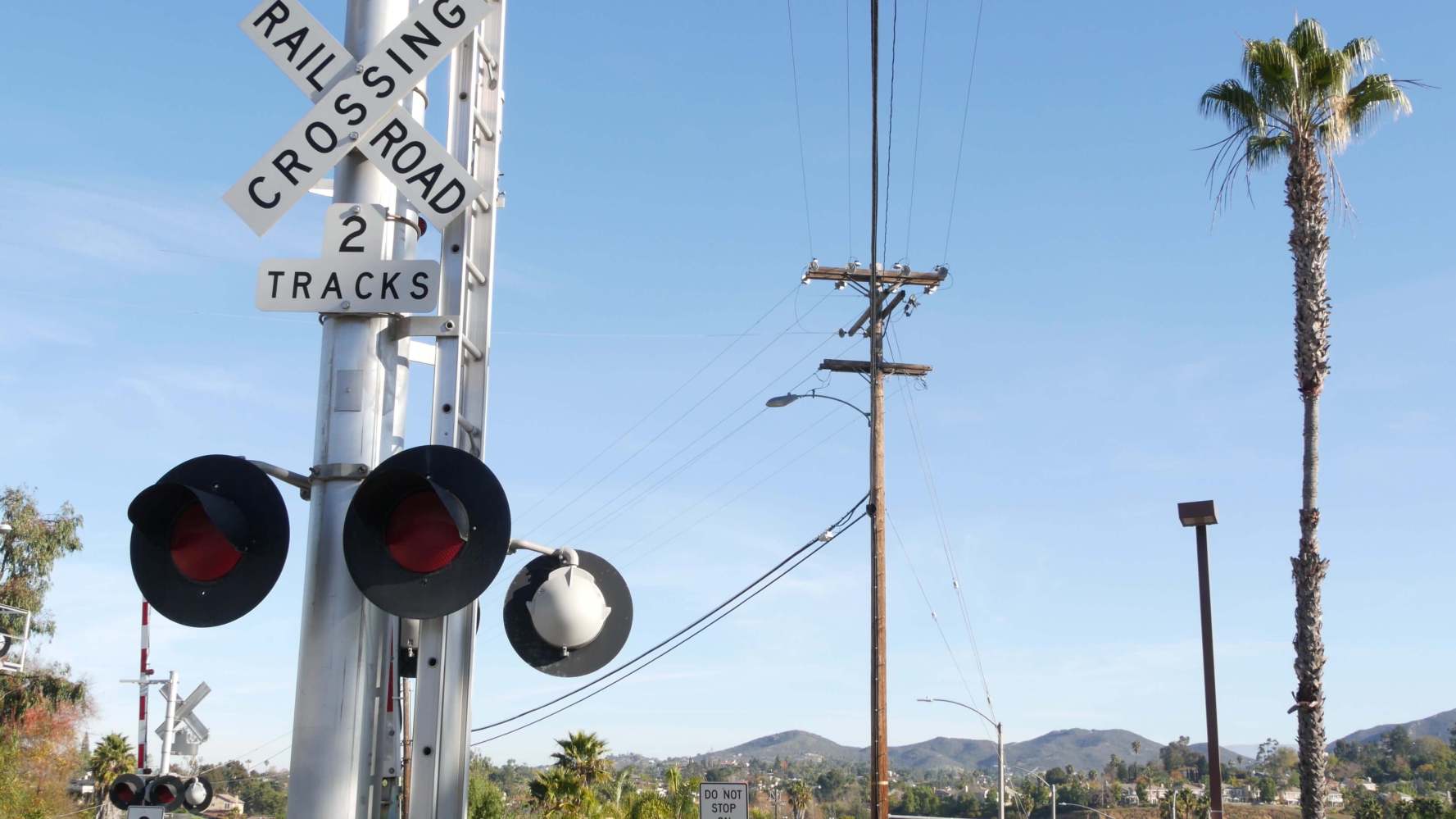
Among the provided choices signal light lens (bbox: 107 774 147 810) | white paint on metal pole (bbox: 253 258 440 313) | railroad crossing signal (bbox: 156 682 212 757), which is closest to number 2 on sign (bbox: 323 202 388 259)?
white paint on metal pole (bbox: 253 258 440 313)

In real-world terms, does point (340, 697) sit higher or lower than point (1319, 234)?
lower

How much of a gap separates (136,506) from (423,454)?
3.08 ft

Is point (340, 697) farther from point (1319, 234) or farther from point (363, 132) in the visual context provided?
point (1319, 234)

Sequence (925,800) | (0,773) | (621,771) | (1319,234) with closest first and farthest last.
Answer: (1319,234) → (0,773) → (621,771) → (925,800)

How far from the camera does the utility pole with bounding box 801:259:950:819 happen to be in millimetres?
20797

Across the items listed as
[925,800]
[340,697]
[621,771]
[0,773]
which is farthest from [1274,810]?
[340,697]

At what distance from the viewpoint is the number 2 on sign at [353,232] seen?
4281 millimetres

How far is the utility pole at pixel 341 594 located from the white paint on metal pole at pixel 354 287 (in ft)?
0.21

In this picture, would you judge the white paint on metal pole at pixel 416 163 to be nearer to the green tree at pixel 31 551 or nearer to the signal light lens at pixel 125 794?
the signal light lens at pixel 125 794

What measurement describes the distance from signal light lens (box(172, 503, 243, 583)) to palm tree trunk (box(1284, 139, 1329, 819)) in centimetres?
1947

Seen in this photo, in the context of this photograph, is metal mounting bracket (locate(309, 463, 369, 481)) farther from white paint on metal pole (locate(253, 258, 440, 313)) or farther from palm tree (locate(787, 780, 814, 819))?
palm tree (locate(787, 780, 814, 819))

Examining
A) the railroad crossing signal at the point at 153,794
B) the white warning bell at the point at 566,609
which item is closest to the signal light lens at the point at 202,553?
the white warning bell at the point at 566,609

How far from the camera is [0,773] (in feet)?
126

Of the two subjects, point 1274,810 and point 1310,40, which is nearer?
point 1310,40
